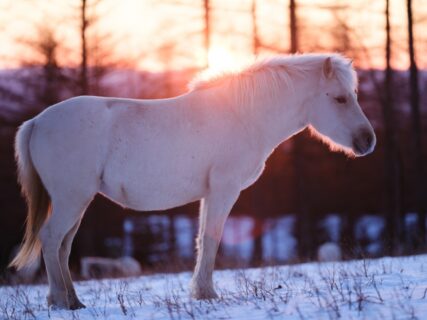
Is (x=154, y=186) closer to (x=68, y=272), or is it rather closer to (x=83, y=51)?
(x=68, y=272)

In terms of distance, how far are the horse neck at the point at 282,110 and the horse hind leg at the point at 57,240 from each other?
2.11 m

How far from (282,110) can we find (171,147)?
1361 millimetres

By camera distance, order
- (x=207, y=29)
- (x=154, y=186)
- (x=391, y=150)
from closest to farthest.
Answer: (x=154, y=186) → (x=207, y=29) → (x=391, y=150)

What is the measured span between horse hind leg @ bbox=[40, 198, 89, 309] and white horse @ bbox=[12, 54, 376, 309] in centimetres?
1

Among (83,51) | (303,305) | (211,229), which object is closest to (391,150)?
(83,51)

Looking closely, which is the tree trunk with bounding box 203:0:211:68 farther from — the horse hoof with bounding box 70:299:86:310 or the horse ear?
the horse hoof with bounding box 70:299:86:310

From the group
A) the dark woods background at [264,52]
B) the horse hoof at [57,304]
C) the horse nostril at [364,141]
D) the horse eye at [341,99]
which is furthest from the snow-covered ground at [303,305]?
the dark woods background at [264,52]

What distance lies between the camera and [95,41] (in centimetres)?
1500

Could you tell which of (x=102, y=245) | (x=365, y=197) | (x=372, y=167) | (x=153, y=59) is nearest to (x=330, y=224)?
(x=365, y=197)

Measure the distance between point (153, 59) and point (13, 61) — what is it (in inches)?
151

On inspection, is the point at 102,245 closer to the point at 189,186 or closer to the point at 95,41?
the point at 95,41

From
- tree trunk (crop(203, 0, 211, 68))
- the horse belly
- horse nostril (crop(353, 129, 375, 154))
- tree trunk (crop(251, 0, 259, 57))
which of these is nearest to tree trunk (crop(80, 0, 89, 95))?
tree trunk (crop(203, 0, 211, 68))

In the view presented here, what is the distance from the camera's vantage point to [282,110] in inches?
243

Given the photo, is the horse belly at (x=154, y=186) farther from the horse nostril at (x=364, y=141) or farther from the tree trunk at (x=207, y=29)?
the tree trunk at (x=207, y=29)
